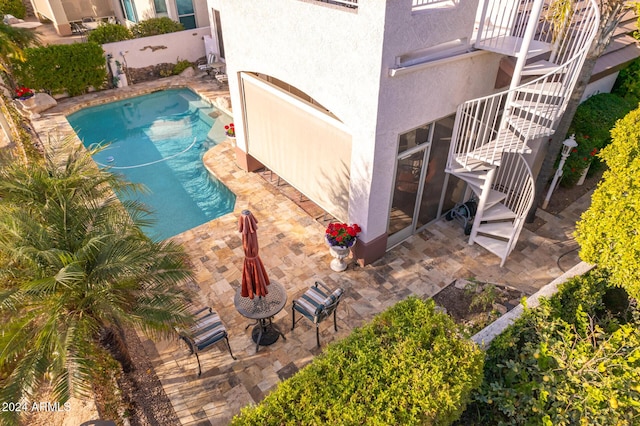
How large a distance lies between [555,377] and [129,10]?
2808 centimetres

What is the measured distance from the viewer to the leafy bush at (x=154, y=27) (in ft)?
64.4

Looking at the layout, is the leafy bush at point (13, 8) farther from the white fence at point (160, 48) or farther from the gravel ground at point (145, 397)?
the gravel ground at point (145, 397)

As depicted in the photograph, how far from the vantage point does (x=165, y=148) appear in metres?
15.2

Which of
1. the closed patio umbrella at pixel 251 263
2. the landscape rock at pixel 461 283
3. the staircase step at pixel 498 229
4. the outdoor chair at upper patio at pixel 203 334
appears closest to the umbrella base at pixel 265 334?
the outdoor chair at upper patio at pixel 203 334

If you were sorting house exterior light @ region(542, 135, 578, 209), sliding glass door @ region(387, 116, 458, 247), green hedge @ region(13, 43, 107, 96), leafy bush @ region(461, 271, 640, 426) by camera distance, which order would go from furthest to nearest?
1. green hedge @ region(13, 43, 107, 96)
2. house exterior light @ region(542, 135, 578, 209)
3. sliding glass door @ region(387, 116, 458, 247)
4. leafy bush @ region(461, 271, 640, 426)

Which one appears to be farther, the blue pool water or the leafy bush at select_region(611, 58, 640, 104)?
the leafy bush at select_region(611, 58, 640, 104)

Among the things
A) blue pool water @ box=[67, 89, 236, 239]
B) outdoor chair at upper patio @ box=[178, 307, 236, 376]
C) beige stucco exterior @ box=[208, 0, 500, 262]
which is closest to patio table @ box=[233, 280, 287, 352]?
outdoor chair at upper patio @ box=[178, 307, 236, 376]

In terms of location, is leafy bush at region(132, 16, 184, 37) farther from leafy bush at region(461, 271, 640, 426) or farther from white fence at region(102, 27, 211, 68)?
leafy bush at region(461, 271, 640, 426)

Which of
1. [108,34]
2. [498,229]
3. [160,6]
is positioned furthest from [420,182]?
[160,6]

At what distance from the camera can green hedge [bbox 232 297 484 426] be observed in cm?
474

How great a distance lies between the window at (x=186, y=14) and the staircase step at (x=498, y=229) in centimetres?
1997

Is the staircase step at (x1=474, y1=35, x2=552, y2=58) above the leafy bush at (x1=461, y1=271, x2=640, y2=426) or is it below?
above

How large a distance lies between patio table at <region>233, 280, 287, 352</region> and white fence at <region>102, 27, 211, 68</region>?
54.5 ft

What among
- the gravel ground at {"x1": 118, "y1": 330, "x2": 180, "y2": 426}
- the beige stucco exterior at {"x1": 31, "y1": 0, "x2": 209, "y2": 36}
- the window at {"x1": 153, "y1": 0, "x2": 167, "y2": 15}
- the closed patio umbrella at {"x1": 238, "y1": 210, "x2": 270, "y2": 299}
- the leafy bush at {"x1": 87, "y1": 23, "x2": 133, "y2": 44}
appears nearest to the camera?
the closed patio umbrella at {"x1": 238, "y1": 210, "x2": 270, "y2": 299}
